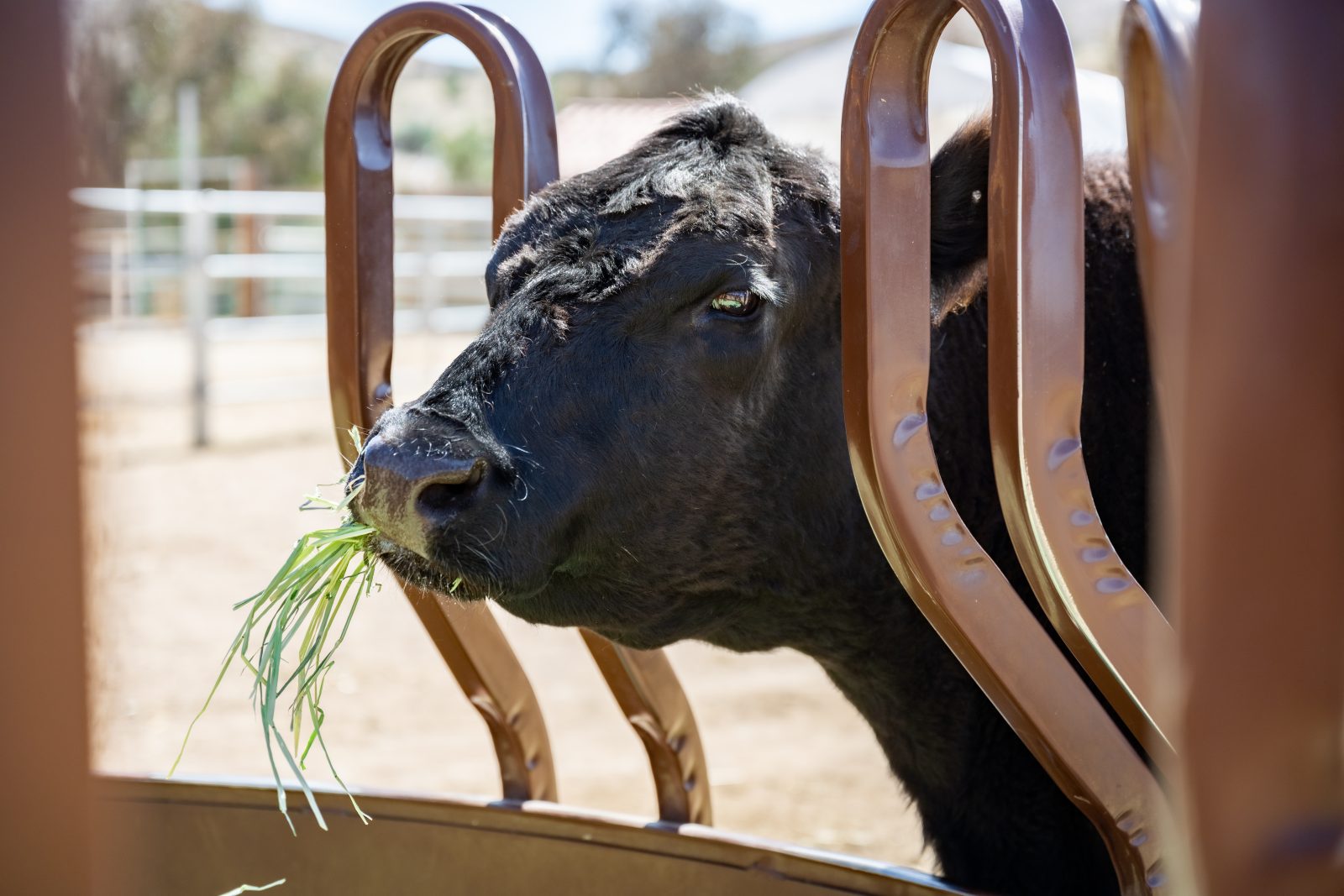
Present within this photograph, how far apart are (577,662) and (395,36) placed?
4.41 meters

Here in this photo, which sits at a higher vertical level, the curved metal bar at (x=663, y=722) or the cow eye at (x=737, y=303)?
the cow eye at (x=737, y=303)

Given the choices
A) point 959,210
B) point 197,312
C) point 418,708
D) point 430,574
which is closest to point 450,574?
point 430,574

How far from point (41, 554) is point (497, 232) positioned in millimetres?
1754

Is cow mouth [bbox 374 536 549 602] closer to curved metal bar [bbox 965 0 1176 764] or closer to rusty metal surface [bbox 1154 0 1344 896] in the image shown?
curved metal bar [bbox 965 0 1176 764]

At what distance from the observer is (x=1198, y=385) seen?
647 millimetres

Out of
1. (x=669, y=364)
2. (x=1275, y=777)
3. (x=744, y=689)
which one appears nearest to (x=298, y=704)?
(x=669, y=364)

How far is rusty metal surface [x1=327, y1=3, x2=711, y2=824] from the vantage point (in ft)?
7.32

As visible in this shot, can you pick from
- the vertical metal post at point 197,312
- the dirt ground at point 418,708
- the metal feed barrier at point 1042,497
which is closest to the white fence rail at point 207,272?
the vertical metal post at point 197,312

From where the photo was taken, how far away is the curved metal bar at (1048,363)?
4.82ft

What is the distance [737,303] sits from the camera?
2.00 m

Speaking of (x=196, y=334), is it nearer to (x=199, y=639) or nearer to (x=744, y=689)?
(x=199, y=639)

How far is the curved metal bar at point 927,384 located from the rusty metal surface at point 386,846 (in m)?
0.58

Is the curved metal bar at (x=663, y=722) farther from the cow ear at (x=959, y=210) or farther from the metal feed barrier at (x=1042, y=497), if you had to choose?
the cow ear at (x=959, y=210)

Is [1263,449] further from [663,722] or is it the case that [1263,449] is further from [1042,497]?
[663,722]
